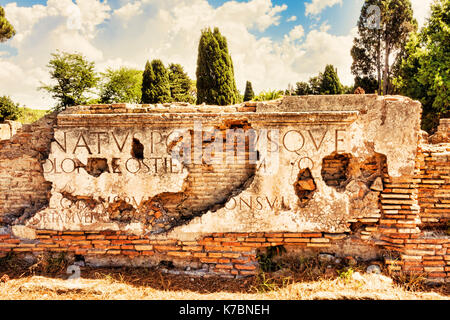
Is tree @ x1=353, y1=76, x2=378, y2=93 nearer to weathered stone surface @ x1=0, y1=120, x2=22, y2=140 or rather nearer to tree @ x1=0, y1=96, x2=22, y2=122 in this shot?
weathered stone surface @ x1=0, y1=120, x2=22, y2=140

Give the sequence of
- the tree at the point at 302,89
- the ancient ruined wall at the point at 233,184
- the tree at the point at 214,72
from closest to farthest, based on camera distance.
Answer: the ancient ruined wall at the point at 233,184 < the tree at the point at 214,72 < the tree at the point at 302,89

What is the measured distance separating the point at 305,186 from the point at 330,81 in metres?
15.6

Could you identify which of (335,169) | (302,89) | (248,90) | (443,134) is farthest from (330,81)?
(335,169)

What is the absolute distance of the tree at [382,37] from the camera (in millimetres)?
15234

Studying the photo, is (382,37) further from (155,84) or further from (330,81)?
(155,84)

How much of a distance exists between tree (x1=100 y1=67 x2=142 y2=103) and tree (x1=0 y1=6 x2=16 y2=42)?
5586 mm

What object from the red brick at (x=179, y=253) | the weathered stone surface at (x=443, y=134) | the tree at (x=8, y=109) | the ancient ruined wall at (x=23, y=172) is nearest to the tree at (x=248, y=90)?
the tree at (x=8, y=109)

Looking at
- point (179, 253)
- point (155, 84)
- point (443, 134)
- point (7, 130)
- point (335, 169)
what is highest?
point (155, 84)

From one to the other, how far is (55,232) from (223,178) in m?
2.70

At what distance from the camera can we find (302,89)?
1962 centimetres

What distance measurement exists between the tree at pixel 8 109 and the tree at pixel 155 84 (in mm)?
6403

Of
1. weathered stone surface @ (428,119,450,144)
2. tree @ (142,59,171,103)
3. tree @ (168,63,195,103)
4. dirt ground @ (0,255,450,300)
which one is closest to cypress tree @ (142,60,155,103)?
tree @ (142,59,171,103)

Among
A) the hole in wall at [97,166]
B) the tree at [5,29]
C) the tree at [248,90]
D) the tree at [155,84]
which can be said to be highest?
the tree at [5,29]

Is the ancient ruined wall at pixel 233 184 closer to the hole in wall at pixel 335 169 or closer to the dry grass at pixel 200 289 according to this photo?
the hole in wall at pixel 335 169
